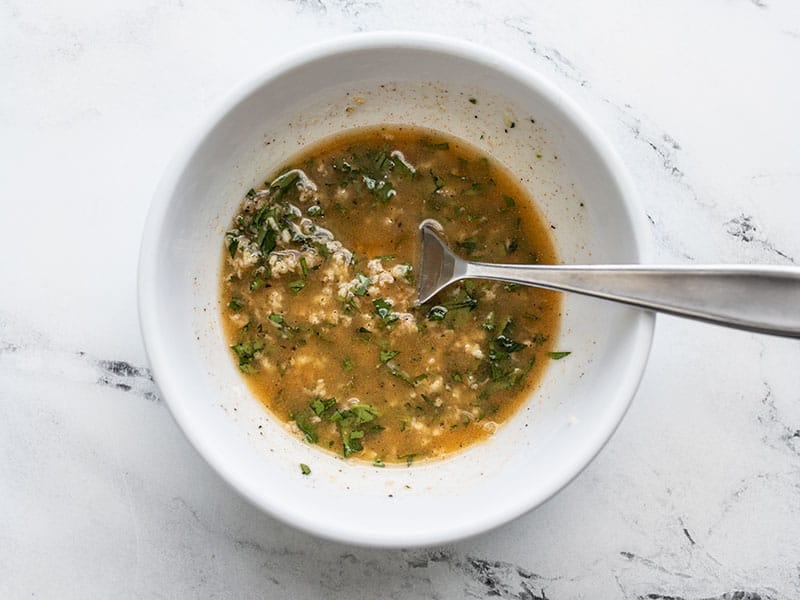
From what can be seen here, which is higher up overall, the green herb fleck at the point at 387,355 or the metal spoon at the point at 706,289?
the metal spoon at the point at 706,289

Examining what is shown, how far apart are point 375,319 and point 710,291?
0.78m

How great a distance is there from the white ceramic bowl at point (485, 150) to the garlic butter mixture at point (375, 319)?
0.17 feet

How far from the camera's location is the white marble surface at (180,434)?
219 cm

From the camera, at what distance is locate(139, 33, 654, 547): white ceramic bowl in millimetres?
1901

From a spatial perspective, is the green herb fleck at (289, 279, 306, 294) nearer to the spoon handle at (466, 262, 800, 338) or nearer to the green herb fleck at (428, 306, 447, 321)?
the green herb fleck at (428, 306, 447, 321)

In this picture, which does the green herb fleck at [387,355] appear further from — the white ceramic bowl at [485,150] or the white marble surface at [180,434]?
the white marble surface at [180,434]

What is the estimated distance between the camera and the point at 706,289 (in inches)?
70.7

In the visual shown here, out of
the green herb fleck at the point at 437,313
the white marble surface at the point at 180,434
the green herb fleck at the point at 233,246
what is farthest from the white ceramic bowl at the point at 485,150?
the green herb fleck at the point at 437,313

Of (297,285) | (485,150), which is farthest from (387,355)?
(485,150)

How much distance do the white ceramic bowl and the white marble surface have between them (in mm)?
175

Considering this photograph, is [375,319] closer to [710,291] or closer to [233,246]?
[233,246]

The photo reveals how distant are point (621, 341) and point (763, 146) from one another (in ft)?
2.25

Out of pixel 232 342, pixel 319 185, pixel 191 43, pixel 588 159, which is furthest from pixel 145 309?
pixel 588 159

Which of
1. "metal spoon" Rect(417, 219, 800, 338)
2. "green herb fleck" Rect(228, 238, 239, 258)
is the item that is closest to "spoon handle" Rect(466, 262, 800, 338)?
"metal spoon" Rect(417, 219, 800, 338)
